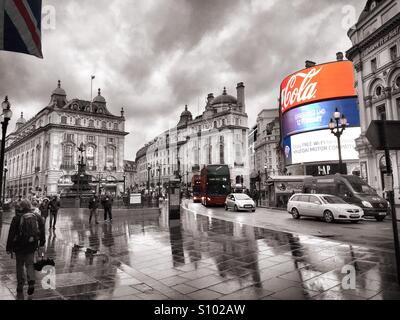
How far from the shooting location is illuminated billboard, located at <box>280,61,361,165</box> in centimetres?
4622

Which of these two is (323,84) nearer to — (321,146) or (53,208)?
(321,146)

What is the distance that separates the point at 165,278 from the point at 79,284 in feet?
5.32

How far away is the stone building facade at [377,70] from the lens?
26.7m

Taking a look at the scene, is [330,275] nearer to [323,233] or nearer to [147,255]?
[147,255]

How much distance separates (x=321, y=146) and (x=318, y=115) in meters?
4.71

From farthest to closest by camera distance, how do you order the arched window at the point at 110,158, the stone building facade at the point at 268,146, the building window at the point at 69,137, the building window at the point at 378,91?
the stone building facade at the point at 268,146, the arched window at the point at 110,158, the building window at the point at 69,137, the building window at the point at 378,91

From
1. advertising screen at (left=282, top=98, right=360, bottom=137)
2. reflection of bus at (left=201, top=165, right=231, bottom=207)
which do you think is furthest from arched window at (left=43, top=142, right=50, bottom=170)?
reflection of bus at (left=201, top=165, right=231, bottom=207)

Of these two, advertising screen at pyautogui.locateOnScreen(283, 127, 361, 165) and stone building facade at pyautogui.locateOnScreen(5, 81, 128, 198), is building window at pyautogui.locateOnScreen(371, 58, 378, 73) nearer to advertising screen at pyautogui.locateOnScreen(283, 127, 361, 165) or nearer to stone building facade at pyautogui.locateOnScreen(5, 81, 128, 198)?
advertising screen at pyautogui.locateOnScreen(283, 127, 361, 165)

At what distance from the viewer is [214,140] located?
266 ft

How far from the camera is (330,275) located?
20.3ft

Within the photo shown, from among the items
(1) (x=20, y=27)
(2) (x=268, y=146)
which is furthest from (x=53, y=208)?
(2) (x=268, y=146)

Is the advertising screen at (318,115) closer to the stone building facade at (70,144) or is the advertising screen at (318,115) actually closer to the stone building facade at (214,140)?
the stone building facade at (214,140)

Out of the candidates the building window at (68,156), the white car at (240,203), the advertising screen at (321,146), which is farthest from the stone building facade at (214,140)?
the white car at (240,203)
